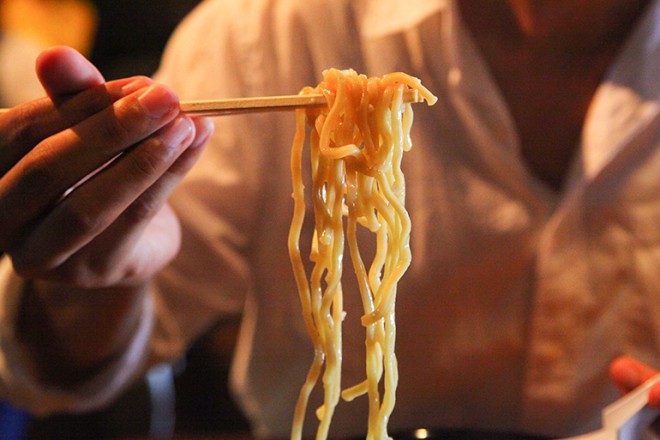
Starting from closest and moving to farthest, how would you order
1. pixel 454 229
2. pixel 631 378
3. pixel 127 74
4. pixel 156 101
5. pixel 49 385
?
pixel 156 101 < pixel 631 378 < pixel 49 385 < pixel 454 229 < pixel 127 74

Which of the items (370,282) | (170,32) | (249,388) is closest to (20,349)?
(249,388)

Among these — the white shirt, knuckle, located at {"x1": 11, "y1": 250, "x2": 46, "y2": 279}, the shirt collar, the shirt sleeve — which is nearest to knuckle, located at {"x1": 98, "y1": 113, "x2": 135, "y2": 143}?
knuckle, located at {"x1": 11, "y1": 250, "x2": 46, "y2": 279}

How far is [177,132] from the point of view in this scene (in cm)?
78

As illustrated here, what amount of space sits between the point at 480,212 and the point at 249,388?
0.63m

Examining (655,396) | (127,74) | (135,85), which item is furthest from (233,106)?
(127,74)

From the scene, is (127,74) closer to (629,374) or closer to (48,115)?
(48,115)

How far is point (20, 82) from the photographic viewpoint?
3021 mm

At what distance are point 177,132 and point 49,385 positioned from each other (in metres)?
0.72

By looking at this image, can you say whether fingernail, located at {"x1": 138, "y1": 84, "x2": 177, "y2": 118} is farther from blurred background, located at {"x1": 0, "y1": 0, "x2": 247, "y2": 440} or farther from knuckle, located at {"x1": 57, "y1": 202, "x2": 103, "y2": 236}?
blurred background, located at {"x1": 0, "y1": 0, "x2": 247, "y2": 440}

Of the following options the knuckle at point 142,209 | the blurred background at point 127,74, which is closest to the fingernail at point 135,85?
the knuckle at point 142,209

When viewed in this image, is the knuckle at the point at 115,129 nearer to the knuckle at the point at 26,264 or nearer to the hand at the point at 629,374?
the knuckle at the point at 26,264

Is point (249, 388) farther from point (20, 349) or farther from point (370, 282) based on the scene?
point (370, 282)

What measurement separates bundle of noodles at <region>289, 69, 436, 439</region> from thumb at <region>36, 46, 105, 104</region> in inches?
10.2

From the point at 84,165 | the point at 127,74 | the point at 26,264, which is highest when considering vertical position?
the point at 84,165
